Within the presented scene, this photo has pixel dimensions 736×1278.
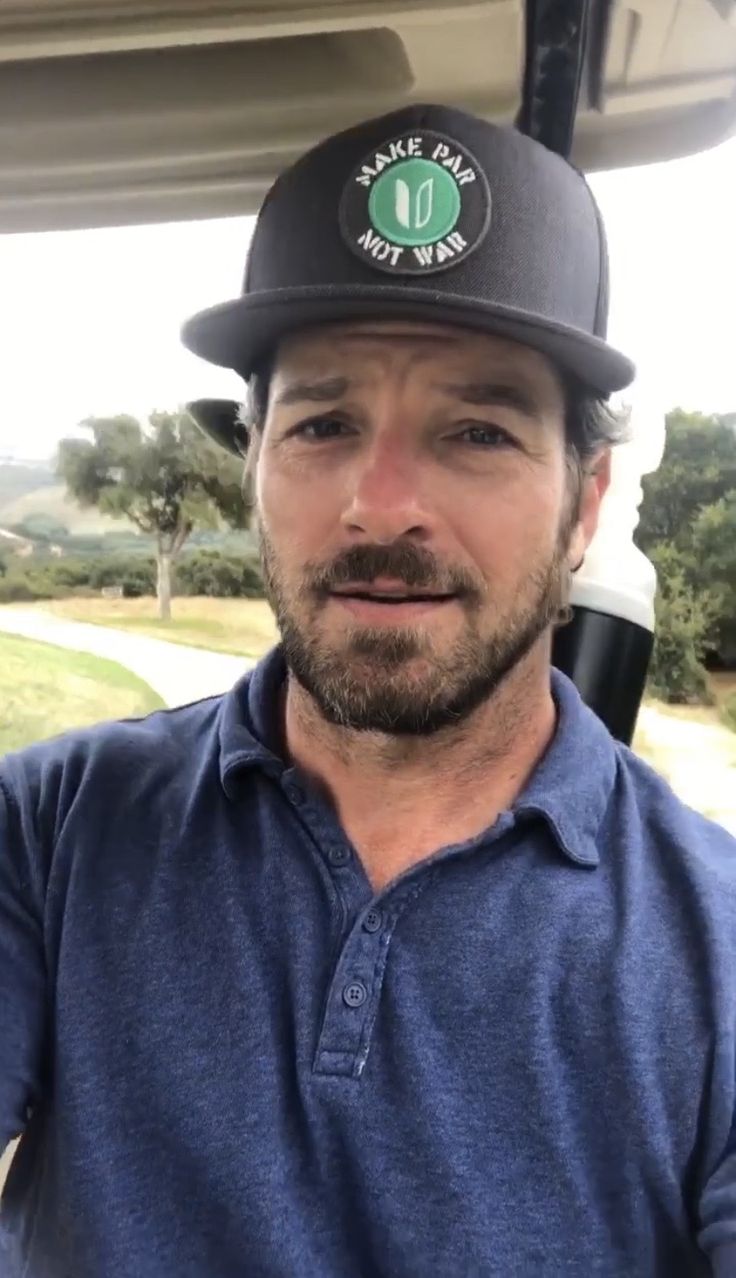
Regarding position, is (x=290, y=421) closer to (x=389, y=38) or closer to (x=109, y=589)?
(x=389, y=38)

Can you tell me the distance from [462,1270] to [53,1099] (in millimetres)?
382

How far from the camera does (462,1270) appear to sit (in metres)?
0.78

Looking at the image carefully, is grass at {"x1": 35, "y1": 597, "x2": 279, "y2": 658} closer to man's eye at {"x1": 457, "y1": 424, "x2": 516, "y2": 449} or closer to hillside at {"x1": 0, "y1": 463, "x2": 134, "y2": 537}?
hillside at {"x1": 0, "y1": 463, "x2": 134, "y2": 537}

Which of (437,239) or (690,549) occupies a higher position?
(437,239)

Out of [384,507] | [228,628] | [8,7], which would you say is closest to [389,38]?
[8,7]

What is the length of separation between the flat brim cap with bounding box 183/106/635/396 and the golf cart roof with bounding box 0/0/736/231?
149 mm

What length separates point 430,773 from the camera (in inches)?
39.0

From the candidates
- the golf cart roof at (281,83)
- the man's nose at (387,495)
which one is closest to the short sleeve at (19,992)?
the man's nose at (387,495)

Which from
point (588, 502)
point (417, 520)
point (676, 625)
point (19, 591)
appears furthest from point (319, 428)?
point (19, 591)

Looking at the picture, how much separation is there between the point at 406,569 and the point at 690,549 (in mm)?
628

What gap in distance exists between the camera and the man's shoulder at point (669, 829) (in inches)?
35.7

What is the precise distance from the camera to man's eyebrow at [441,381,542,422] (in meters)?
0.93

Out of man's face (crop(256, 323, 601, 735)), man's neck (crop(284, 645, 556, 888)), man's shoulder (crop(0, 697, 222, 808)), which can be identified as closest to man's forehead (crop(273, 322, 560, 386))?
man's face (crop(256, 323, 601, 735))

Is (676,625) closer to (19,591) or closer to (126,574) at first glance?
(126,574)
